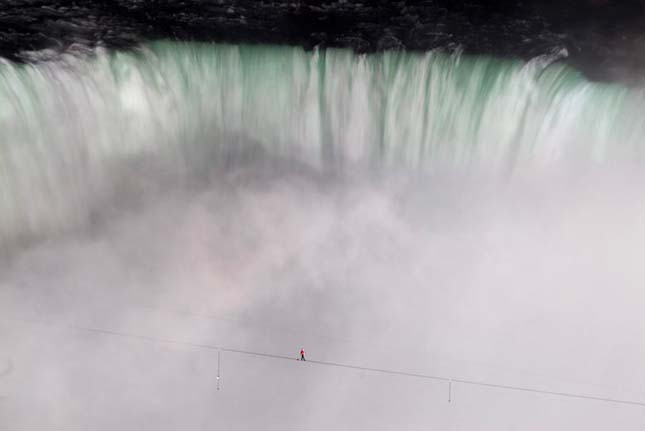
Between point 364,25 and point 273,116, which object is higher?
point 364,25

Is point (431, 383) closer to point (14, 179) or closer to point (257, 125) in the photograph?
point (257, 125)

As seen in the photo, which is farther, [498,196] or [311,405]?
[498,196]

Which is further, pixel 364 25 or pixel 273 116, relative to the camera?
pixel 273 116

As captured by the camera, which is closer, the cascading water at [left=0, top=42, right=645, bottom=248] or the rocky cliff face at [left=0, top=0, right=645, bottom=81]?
the rocky cliff face at [left=0, top=0, right=645, bottom=81]

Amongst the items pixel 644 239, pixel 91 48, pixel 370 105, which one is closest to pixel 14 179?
pixel 91 48
